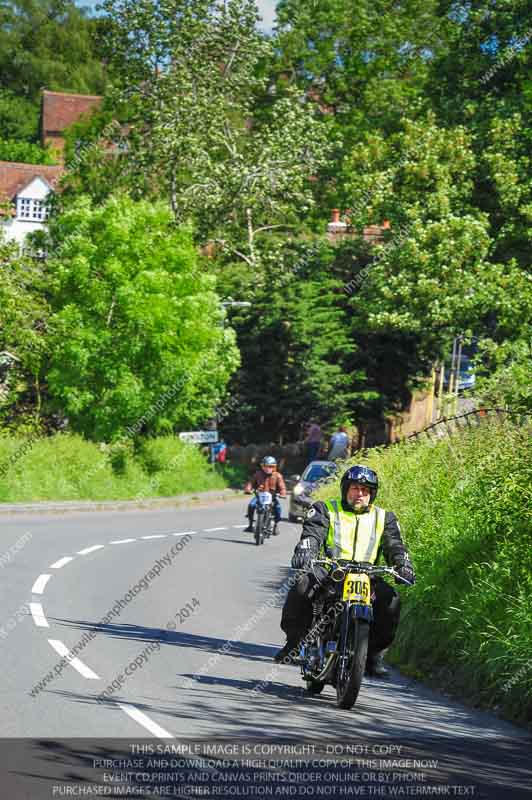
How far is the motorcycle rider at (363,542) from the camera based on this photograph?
10172mm

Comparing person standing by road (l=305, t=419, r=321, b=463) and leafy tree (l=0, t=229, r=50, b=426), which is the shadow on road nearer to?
leafy tree (l=0, t=229, r=50, b=426)

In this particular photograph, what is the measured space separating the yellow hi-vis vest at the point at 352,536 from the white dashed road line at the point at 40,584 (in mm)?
7659

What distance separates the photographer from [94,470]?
114 feet

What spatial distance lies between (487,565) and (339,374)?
3340cm

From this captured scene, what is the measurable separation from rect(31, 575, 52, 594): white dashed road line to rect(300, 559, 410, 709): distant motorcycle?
24.3 feet

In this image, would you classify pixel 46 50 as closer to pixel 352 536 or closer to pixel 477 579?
pixel 477 579

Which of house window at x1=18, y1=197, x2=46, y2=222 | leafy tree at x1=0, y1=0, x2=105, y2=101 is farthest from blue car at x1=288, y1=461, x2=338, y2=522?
leafy tree at x1=0, y1=0, x2=105, y2=101

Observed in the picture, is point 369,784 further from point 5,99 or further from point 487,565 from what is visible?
point 5,99

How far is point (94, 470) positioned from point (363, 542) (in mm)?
25121

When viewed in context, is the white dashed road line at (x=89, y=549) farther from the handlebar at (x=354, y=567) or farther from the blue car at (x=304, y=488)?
the handlebar at (x=354, y=567)

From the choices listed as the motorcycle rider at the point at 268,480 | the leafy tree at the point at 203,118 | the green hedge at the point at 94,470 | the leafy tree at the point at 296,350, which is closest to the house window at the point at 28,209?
the leafy tree at the point at 203,118

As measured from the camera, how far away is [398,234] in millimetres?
39250

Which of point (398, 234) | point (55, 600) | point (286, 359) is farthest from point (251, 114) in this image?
point (55, 600)

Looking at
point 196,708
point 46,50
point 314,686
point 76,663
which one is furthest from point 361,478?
point 46,50
